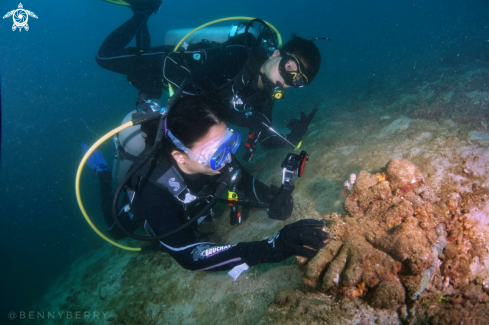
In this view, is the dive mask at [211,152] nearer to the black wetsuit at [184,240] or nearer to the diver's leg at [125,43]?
the black wetsuit at [184,240]

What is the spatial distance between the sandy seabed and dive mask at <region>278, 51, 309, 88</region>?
5.54 ft

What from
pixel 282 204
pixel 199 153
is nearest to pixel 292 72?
pixel 282 204

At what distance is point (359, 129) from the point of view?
5.64m

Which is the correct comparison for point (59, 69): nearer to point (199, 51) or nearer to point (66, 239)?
point (66, 239)

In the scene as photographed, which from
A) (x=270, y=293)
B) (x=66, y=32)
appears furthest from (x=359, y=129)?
(x=66, y=32)

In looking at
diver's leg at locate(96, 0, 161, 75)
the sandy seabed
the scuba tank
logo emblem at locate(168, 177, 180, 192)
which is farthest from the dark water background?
logo emblem at locate(168, 177, 180, 192)

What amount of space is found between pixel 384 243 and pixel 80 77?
9312 centimetres

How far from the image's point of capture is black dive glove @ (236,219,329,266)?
1821 millimetres

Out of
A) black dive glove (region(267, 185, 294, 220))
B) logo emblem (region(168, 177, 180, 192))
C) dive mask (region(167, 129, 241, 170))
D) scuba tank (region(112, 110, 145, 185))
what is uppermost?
scuba tank (region(112, 110, 145, 185))

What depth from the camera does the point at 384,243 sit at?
1.67 meters

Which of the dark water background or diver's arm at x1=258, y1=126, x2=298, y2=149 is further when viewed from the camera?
the dark water background

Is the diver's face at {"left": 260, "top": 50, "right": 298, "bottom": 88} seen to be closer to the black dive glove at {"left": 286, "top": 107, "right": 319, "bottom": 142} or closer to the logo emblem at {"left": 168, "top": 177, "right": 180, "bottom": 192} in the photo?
the black dive glove at {"left": 286, "top": 107, "right": 319, "bottom": 142}

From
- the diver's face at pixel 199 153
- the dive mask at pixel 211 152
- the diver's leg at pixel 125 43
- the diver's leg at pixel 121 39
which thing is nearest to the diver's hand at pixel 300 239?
the dive mask at pixel 211 152

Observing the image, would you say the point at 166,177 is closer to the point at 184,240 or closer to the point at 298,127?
the point at 184,240
